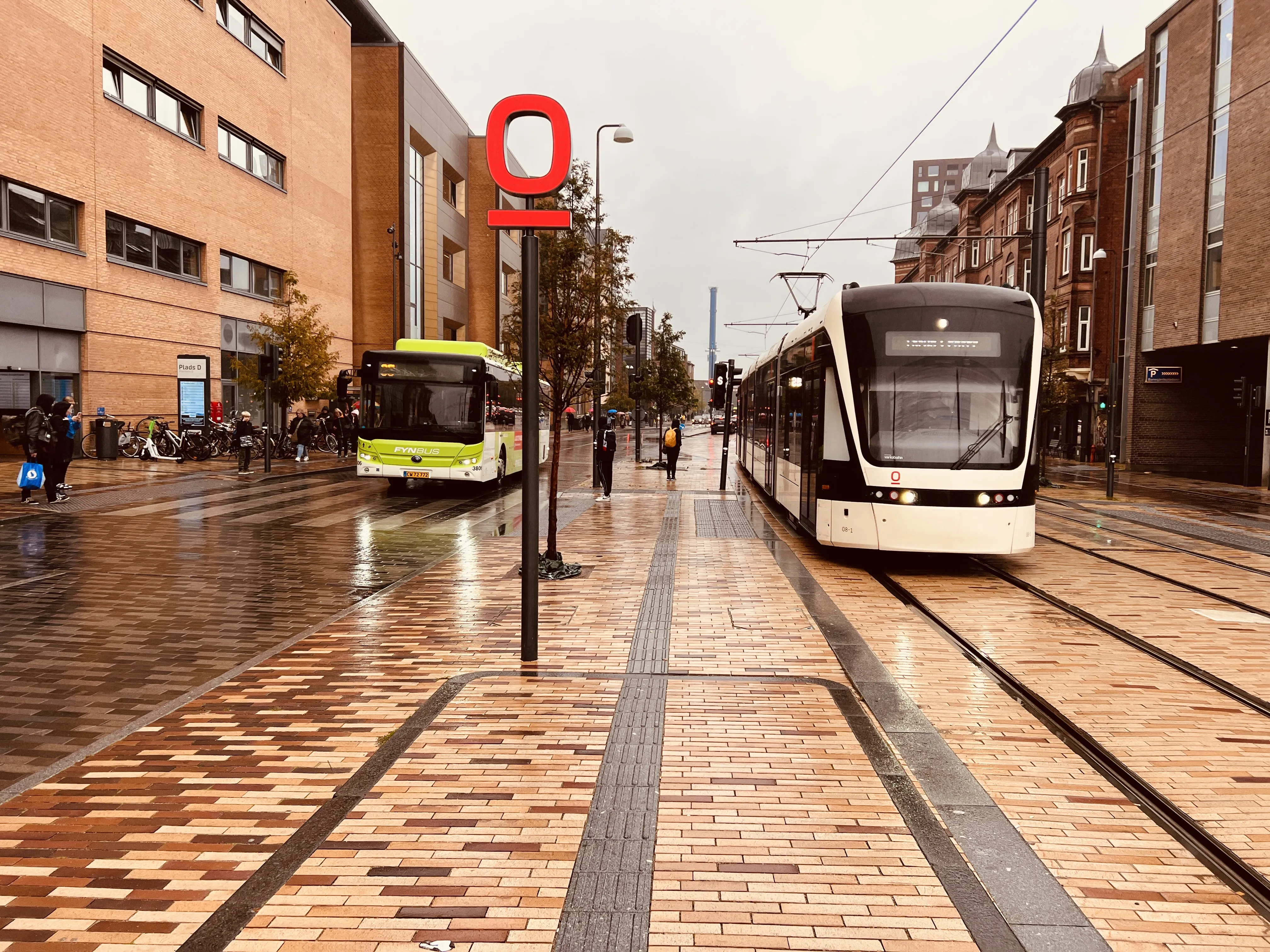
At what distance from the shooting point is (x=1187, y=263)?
3114cm

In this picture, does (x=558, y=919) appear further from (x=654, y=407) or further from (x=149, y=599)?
(x=654, y=407)

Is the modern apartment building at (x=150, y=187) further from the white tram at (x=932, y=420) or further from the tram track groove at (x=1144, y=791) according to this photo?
the tram track groove at (x=1144, y=791)

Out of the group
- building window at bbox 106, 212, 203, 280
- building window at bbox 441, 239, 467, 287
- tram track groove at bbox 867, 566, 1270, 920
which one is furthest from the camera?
building window at bbox 441, 239, 467, 287

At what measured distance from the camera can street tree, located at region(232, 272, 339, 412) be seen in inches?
1134

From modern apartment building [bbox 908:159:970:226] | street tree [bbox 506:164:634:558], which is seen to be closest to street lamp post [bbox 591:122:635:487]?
street tree [bbox 506:164:634:558]

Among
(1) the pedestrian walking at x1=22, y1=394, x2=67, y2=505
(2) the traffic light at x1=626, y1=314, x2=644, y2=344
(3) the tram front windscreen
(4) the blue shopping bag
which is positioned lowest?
(4) the blue shopping bag

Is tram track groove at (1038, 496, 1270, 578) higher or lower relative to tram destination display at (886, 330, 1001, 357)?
lower

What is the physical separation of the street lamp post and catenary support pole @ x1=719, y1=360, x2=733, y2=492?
2894mm

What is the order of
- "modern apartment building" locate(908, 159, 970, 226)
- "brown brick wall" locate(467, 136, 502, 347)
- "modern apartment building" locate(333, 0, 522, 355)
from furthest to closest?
"modern apartment building" locate(908, 159, 970, 226), "brown brick wall" locate(467, 136, 502, 347), "modern apartment building" locate(333, 0, 522, 355)

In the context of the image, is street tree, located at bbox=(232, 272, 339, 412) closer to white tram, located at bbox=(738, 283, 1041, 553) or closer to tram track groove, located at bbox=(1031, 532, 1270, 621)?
white tram, located at bbox=(738, 283, 1041, 553)

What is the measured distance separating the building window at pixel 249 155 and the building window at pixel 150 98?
1.16 meters

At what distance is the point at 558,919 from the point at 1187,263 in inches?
1343

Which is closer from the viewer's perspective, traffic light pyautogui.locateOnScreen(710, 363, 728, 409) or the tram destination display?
the tram destination display

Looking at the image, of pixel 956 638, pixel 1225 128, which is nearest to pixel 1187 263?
pixel 1225 128
